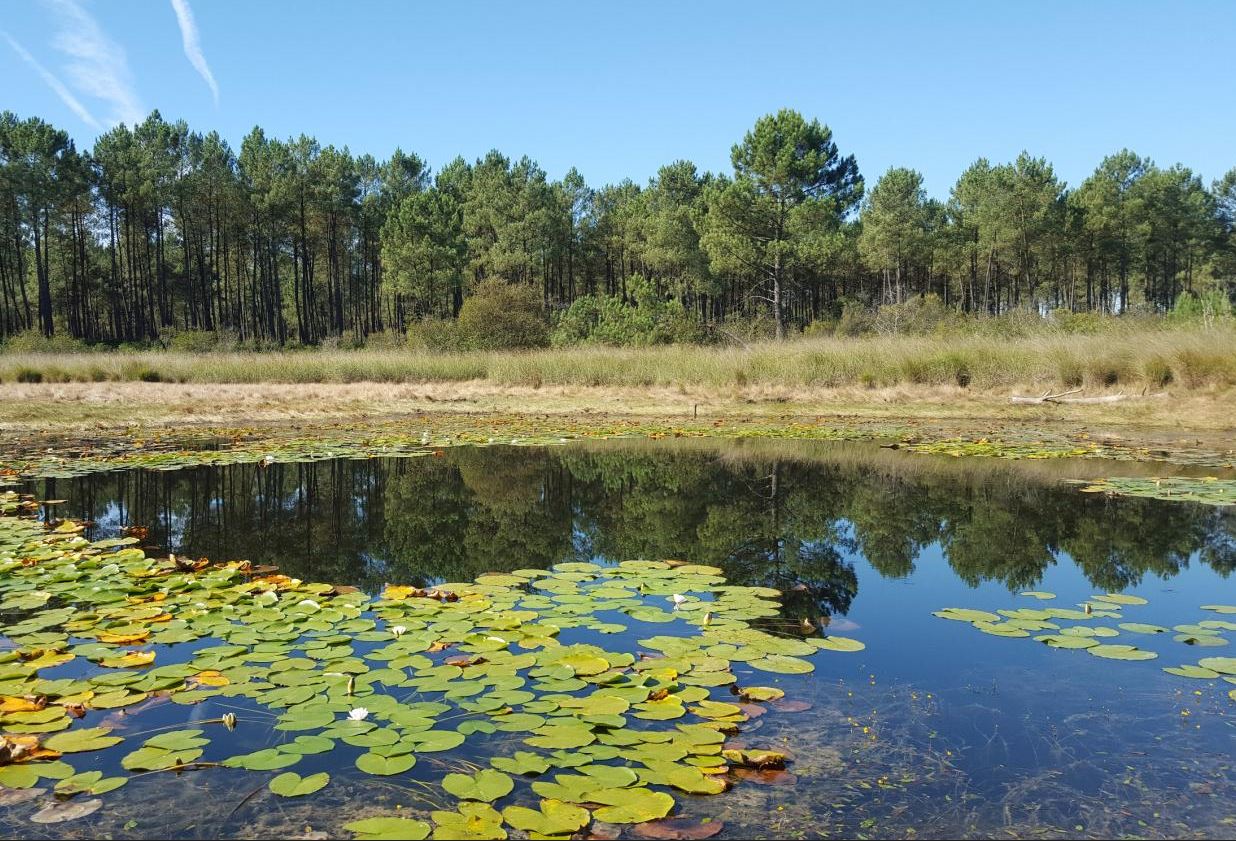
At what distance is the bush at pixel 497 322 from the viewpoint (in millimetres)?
29625

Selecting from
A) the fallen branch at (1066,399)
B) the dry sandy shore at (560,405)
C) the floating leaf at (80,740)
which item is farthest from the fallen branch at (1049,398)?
the floating leaf at (80,740)

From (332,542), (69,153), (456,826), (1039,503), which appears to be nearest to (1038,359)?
(1039,503)

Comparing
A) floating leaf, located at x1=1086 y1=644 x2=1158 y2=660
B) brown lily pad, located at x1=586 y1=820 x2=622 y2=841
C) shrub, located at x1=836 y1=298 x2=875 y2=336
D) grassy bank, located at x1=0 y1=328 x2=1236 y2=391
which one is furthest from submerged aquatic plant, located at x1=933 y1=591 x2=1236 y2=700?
shrub, located at x1=836 y1=298 x2=875 y2=336

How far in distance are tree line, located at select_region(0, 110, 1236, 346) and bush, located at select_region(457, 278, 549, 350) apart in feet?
6.32

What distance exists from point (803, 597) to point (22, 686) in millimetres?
3607

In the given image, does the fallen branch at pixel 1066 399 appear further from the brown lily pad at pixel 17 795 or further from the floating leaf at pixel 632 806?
the brown lily pad at pixel 17 795

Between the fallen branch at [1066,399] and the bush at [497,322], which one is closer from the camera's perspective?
the fallen branch at [1066,399]

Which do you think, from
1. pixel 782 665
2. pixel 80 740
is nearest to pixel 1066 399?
pixel 782 665

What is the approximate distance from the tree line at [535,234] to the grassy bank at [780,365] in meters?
11.1

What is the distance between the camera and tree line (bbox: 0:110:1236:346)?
34.9 metres

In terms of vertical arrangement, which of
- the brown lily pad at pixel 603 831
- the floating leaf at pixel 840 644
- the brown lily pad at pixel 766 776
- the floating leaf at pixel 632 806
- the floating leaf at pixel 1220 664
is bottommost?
the floating leaf at pixel 1220 664

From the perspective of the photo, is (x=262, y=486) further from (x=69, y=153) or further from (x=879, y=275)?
(x=879, y=275)

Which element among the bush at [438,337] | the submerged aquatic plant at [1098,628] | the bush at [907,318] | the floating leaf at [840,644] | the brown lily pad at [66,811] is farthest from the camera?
the bush at [907,318]

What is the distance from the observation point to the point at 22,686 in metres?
3.00
